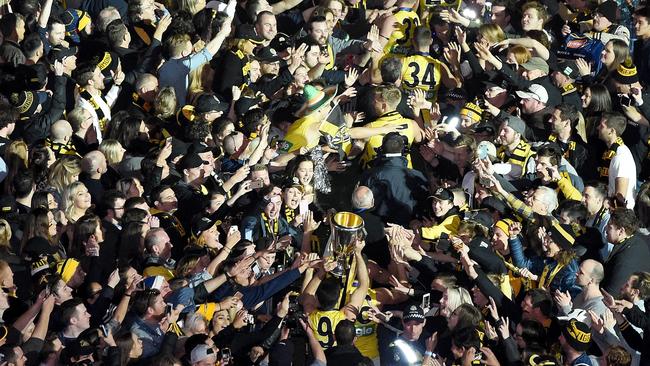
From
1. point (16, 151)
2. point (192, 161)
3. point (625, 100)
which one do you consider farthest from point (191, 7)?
point (625, 100)

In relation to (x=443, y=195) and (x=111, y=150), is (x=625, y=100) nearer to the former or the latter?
(x=443, y=195)

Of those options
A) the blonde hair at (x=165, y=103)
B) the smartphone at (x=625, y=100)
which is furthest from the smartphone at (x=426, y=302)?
the smartphone at (x=625, y=100)

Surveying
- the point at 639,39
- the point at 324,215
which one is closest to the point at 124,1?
the point at 324,215

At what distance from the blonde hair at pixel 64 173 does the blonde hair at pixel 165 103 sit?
132cm

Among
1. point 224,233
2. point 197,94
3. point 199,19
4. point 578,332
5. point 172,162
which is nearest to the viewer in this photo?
point 578,332

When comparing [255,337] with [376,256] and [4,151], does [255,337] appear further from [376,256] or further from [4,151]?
[4,151]

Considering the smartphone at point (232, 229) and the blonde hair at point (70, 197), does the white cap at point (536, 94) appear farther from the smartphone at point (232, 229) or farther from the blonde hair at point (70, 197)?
the blonde hair at point (70, 197)

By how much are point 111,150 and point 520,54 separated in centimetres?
420

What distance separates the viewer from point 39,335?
1138cm

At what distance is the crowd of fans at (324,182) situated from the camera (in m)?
11.5

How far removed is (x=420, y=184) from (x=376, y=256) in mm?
1024

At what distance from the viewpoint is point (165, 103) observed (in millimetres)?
14148

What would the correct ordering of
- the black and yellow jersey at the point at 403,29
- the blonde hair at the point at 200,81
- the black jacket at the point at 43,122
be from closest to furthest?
the black jacket at the point at 43,122, the blonde hair at the point at 200,81, the black and yellow jersey at the point at 403,29

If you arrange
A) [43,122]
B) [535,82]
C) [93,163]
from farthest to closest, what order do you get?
[535,82] → [43,122] → [93,163]
